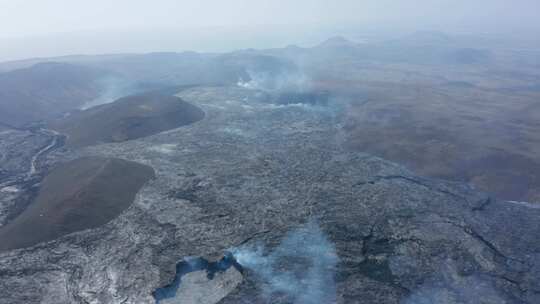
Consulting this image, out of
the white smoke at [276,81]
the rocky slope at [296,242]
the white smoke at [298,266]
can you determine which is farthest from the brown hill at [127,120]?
the white smoke at [298,266]

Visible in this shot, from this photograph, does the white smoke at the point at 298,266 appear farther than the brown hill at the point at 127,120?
No

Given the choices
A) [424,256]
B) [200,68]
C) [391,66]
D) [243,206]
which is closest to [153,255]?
[243,206]

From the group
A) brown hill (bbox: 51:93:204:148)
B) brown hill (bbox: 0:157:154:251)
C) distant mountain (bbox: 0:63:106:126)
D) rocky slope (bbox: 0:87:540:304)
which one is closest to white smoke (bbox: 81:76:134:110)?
distant mountain (bbox: 0:63:106:126)

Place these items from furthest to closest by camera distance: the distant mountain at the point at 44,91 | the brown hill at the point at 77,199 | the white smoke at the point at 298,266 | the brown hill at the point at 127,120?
the distant mountain at the point at 44,91 → the brown hill at the point at 127,120 → the brown hill at the point at 77,199 → the white smoke at the point at 298,266

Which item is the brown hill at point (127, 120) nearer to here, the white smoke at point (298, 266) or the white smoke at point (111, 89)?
the white smoke at point (111, 89)

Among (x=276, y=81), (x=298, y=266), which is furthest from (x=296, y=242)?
(x=276, y=81)

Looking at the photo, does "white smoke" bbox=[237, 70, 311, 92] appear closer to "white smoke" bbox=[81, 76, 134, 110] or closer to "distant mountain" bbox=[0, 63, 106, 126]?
"white smoke" bbox=[81, 76, 134, 110]

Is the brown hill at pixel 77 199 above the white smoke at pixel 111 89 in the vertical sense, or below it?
below

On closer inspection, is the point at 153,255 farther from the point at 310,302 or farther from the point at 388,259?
the point at 388,259
